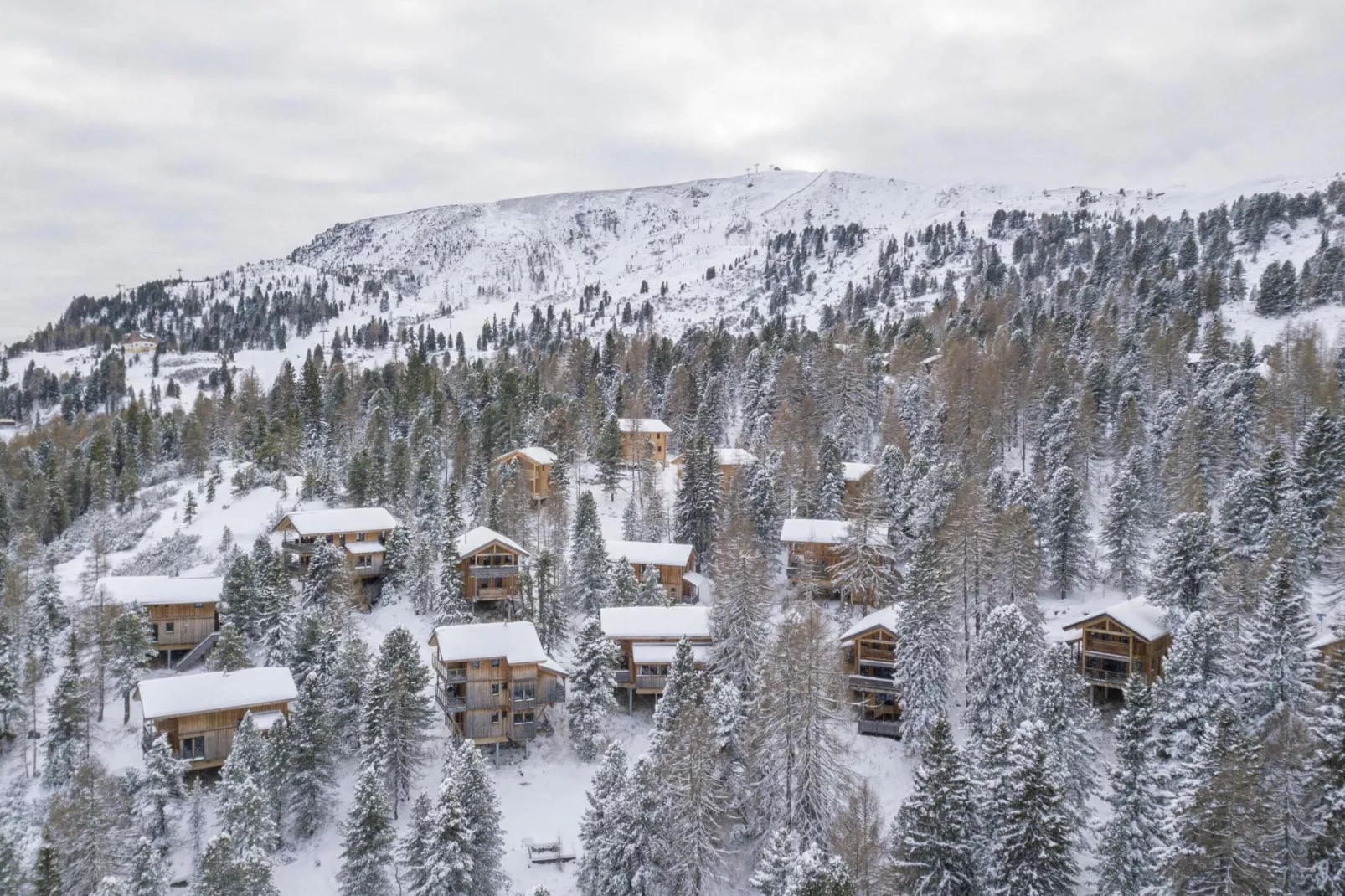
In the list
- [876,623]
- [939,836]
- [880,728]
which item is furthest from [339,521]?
[939,836]

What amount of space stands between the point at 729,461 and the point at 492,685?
37786 millimetres

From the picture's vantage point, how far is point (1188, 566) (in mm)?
45344

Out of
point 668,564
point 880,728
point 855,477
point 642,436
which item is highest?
point 642,436

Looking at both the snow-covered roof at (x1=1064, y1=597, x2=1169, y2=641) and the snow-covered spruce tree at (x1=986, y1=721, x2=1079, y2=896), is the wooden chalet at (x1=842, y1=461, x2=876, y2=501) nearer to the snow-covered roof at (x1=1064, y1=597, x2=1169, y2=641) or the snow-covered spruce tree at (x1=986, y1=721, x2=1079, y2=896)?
the snow-covered roof at (x1=1064, y1=597, x2=1169, y2=641)

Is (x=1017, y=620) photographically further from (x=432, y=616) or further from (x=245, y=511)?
(x=245, y=511)

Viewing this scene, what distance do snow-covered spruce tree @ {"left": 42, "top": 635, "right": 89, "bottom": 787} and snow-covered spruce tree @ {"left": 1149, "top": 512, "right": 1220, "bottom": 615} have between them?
60781 millimetres

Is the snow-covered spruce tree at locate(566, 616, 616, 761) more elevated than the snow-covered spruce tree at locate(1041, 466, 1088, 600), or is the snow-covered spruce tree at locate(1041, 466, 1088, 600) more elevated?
the snow-covered spruce tree at locate(1041, 466, 1088, 600)

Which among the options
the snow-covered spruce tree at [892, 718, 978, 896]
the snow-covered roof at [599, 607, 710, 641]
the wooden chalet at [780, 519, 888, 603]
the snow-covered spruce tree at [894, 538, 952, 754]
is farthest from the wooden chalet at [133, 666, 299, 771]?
the wooden chalet at [780, 519, 888, 603]

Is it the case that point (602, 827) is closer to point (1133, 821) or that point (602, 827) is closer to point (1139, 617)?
point (1133, 821)

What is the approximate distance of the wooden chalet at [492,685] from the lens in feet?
149

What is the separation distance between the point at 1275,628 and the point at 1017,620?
10.8 m

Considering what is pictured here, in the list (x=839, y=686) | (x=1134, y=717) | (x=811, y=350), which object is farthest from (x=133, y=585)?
(x=811, y=350)

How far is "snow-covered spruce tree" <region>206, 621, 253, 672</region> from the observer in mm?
46031

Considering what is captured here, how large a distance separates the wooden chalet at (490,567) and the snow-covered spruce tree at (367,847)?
23.7 m
